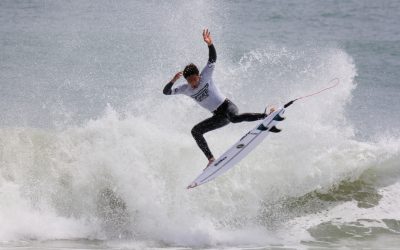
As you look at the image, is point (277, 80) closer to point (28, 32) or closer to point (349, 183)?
point (349, 183)

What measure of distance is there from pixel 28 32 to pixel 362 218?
1279cm

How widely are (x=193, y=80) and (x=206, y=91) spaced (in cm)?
30

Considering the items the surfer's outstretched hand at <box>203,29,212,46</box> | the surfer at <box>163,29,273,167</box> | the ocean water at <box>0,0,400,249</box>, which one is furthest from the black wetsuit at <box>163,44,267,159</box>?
the ocean water at <box>0,0,400,249</box>

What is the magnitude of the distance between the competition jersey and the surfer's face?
0.06m

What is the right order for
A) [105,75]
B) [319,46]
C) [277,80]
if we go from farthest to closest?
[319,46]
[105,75]
[277,80]

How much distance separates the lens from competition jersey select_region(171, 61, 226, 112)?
8.70m

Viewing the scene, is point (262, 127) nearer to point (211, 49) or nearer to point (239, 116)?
point (239, 116)

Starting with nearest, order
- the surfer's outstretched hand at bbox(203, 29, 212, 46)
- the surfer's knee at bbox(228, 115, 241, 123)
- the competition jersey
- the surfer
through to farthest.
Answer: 1. the surfer's outstretched hand at bbox(203, 29, 212, 46)
2. the surfer
3. the competition jersey
4. the surfer's knee at bbox(228, 115, 241, 123)

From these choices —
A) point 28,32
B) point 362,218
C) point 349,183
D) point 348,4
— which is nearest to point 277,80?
point 349,183

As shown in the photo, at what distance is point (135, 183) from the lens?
1023 centimetres

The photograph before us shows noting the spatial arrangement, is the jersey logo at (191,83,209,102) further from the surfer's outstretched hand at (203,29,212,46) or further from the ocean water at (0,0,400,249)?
the ocean water at (0,0,400,249)

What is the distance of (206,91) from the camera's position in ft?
28.7

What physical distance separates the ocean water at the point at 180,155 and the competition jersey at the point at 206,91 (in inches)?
81.3

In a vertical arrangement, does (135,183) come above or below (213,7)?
below
